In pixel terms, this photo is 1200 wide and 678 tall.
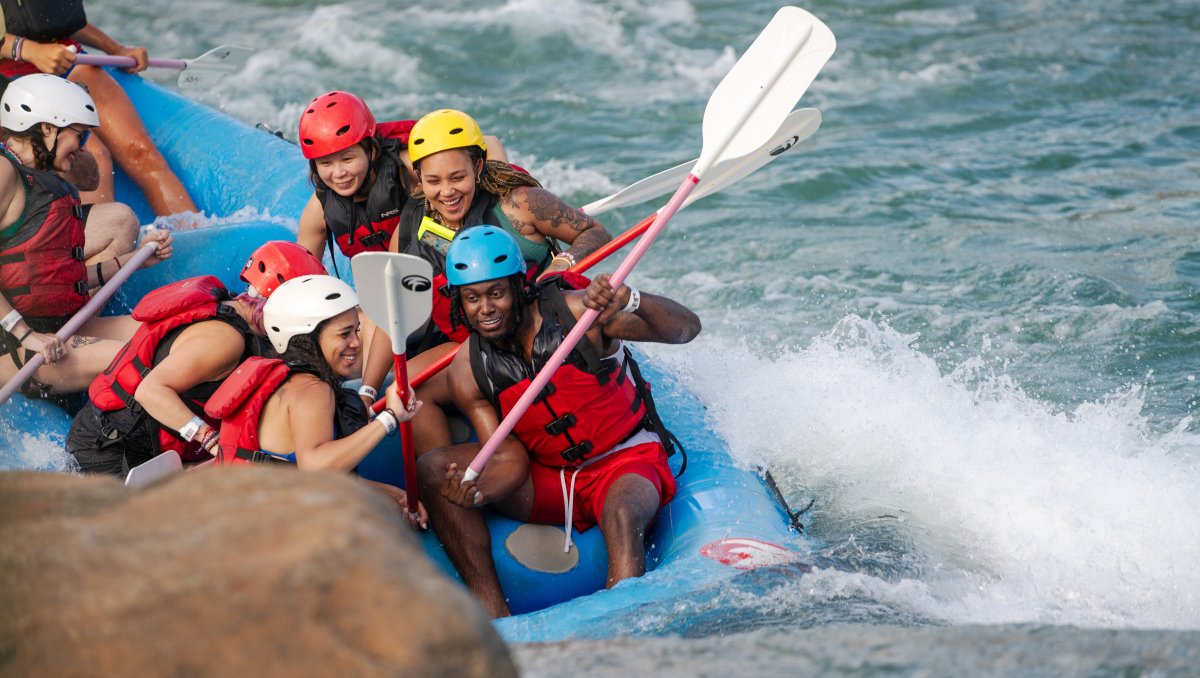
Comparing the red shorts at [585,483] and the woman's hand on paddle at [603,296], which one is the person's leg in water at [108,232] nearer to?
the red shorts at [585,483]

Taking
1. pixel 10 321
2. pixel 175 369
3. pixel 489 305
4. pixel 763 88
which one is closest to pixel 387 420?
pixel 489 305

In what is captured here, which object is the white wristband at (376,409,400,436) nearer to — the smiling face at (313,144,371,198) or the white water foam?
the white water foam

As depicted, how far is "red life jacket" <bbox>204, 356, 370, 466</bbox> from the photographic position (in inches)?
133

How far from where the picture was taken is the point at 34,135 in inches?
172

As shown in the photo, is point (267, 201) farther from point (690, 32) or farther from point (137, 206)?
point (690, 32)

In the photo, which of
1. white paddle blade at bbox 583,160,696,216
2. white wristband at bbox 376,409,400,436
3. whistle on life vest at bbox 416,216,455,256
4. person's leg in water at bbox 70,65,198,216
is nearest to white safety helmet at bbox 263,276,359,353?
white wristband at bbox 376,409,400,436

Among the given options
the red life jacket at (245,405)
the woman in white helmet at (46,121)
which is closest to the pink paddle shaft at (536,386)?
the red life jacket at (245,405)

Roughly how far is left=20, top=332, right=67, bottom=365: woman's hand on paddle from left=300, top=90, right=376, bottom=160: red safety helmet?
1.08 meters

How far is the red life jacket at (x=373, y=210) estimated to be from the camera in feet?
14.5

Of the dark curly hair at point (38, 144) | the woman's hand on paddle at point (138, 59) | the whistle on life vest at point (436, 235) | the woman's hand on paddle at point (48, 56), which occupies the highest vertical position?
the woman's hand on paddle at point (48, 56)

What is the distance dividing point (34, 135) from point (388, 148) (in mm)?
1261

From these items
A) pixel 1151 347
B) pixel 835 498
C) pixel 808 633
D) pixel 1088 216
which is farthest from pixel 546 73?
pixel 808 633

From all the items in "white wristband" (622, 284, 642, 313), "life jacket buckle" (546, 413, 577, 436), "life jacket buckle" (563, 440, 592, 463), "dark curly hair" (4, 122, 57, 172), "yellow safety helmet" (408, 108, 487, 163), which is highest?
"dark curly hair" (4, 122, 57, 172)

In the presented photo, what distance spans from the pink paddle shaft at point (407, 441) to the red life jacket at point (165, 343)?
1.89 ft
